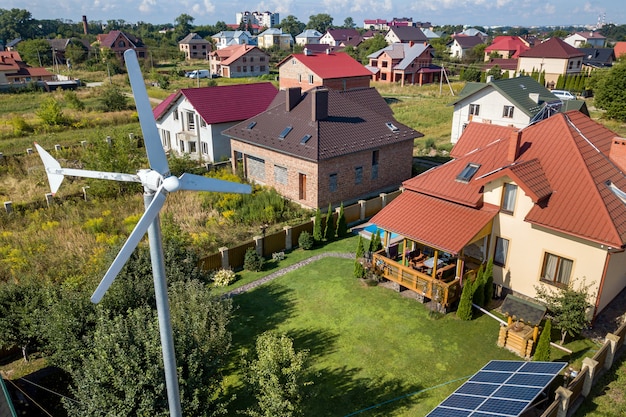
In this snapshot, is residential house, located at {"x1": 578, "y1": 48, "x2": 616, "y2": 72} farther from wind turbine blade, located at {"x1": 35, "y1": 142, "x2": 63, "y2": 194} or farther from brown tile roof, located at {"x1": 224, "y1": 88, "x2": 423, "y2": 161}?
wind turbine blade, located at {"x1": 35, "y1": 142, "x2": 63, "y2": 194}

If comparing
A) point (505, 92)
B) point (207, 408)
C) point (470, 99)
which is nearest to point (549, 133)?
point (207, 408)

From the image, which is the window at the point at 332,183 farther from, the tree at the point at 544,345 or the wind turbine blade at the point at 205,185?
the wind turbine blade at the point at 205,185

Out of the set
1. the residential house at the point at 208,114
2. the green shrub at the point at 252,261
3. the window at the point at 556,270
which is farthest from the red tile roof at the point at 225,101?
the window at the point at 556,270

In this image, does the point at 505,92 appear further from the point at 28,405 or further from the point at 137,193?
the point at 28,405

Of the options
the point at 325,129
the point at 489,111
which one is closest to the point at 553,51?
the point at 489,111

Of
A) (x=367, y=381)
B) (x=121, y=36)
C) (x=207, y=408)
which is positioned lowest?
(x=367, y=381)

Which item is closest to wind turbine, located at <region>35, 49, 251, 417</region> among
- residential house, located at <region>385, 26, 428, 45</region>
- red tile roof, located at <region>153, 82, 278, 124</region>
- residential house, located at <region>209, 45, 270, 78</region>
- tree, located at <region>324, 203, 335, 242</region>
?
tree, located at <region>324, 203, 335, 242</region>
